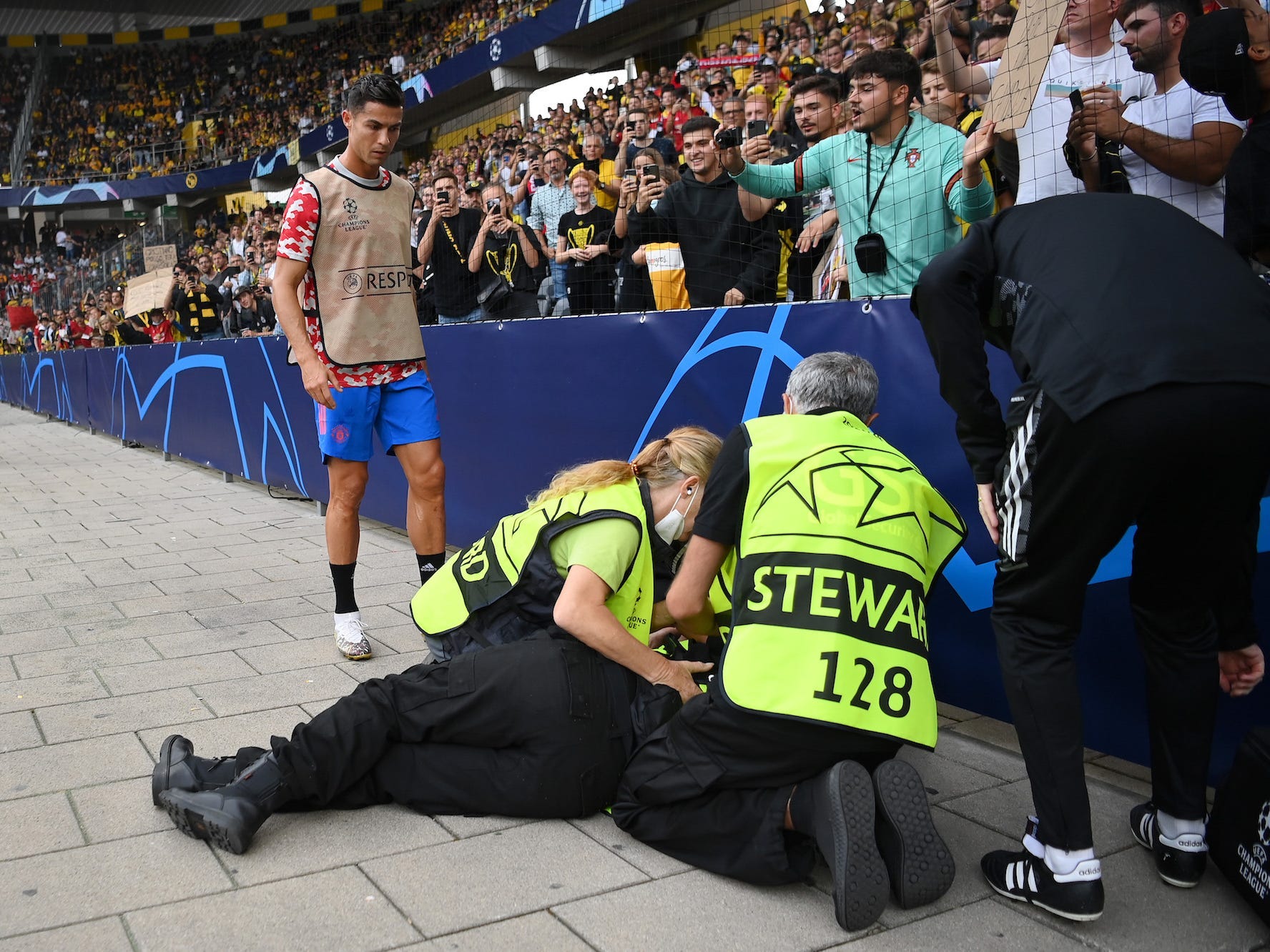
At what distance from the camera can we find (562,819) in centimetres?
273

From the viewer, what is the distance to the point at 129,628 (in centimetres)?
459

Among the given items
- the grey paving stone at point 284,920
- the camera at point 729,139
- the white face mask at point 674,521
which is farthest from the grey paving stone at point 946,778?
the camera at point 729,139

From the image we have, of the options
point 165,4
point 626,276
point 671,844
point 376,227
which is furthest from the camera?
point 165,4

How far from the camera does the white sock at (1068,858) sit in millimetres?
2209

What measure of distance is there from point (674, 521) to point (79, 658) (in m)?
2.55

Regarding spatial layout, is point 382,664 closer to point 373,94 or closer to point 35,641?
point 35,641

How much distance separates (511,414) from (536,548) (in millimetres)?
2778

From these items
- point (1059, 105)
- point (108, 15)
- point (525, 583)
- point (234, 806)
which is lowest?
point (234, 806)

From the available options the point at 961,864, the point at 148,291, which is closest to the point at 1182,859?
the point at 961,864

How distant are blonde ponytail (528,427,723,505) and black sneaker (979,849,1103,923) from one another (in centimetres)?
114

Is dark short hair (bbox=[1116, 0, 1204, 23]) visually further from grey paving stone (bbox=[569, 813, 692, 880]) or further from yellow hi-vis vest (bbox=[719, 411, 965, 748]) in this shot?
grey paving stone (bbox=[569, 813, 692, 880])

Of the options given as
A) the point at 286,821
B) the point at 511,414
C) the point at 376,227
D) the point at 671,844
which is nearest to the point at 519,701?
the point at 671,844

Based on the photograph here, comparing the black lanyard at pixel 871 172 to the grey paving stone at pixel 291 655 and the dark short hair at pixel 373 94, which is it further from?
the grey paving stone at pixel 291 655

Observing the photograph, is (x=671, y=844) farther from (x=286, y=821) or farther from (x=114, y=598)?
(x=114, y=598)
